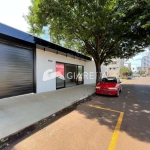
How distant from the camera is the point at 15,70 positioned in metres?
6.80

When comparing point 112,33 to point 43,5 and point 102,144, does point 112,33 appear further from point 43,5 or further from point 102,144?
point 102,144

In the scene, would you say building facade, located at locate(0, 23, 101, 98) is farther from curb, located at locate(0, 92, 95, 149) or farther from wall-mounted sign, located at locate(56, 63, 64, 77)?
curb, located at locate(0, 92, 95, 149)

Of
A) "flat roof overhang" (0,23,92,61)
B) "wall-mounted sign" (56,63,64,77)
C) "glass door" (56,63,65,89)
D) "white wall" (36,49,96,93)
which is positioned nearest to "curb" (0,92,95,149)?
"white wall" (36,49,96,93)

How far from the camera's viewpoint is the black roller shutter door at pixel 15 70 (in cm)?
620

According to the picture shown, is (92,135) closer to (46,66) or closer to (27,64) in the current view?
(27,64)

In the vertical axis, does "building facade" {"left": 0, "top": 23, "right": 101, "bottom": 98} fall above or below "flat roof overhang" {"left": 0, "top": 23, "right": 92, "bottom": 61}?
below

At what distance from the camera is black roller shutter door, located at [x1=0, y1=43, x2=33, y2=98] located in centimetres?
620

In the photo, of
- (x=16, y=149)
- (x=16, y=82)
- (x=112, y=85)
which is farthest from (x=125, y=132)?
(x=16, y=82)

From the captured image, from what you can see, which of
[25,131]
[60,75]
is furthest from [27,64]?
[25,131]

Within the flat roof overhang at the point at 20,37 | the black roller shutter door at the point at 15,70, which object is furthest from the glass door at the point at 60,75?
the black roller shutter door at the point at 15,70

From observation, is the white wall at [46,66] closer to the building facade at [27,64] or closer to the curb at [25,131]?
the building facade at [27,64]

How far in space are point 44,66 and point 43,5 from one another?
4143mm

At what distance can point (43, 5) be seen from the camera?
6.39 meters

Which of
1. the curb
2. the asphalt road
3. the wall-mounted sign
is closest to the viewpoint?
the asphalt road
